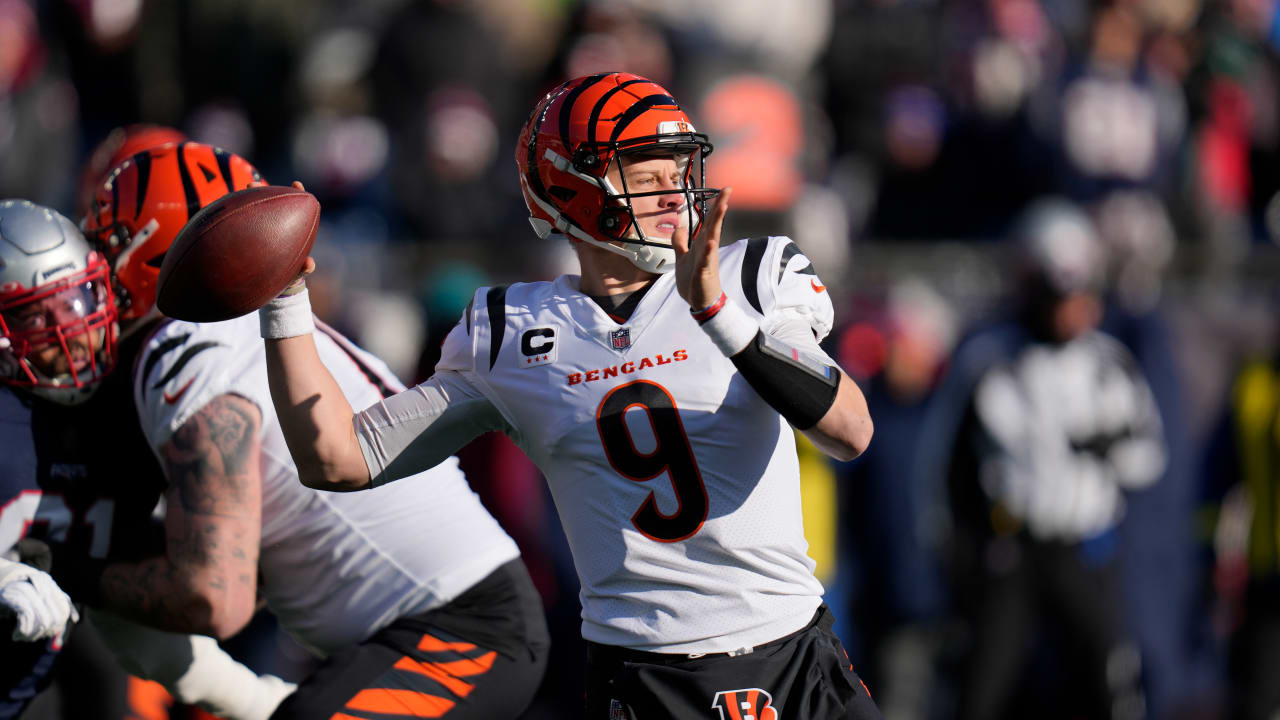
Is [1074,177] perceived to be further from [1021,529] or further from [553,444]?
[553,444]

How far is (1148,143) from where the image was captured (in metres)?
8.65

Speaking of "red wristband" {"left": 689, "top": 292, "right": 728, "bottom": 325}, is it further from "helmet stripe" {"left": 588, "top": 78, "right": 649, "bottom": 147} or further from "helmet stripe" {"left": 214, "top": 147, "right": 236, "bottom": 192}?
"helmet stripe" {"left": 214, "top": 147, "right": 236, "bottom": 192}

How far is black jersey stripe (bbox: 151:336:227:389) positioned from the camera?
3627 millimetres

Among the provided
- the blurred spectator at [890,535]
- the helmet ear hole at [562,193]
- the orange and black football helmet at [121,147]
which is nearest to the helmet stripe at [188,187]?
the orange and black football helmet at [121,147]

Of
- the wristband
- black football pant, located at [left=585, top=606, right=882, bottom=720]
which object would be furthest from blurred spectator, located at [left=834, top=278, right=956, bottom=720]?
the wristband

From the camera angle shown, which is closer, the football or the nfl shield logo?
the football

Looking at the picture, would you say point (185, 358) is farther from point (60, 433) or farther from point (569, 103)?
point (569, 103)

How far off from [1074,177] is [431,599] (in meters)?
5.77

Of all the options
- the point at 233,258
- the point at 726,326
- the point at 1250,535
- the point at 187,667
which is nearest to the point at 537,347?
the point at 726,326

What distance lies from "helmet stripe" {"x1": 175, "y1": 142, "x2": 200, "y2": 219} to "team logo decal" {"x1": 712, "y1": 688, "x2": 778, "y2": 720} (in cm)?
186

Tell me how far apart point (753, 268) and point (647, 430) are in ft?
1.35

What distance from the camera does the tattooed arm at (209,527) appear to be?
140 inches

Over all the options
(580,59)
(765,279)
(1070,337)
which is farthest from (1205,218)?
(765,279)

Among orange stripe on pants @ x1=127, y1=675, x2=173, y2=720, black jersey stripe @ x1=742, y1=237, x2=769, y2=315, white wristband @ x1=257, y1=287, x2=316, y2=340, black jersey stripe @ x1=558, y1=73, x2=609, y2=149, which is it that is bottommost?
orange stripe on pants @ x1=127, y1=675, x2=173, y2=720
